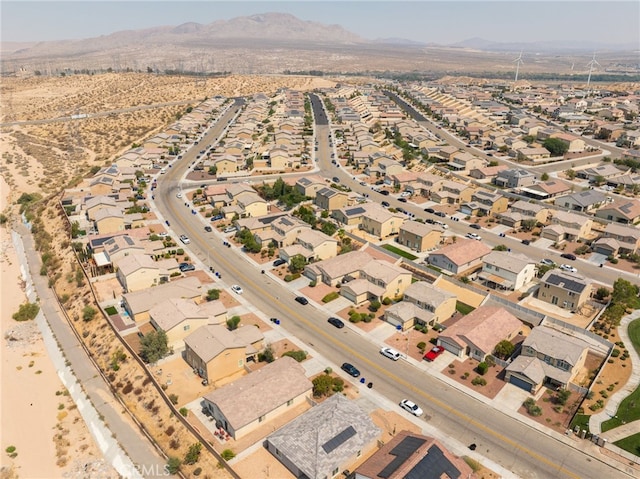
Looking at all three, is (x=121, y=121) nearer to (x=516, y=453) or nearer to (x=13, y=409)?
(x=13, y=409)

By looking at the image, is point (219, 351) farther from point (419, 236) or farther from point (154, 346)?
point (419, 236)

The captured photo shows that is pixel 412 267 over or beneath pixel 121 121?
beneath

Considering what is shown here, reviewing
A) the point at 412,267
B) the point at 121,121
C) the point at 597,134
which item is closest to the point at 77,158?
the point at 121,121

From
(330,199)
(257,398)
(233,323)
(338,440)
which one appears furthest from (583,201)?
(257,398)

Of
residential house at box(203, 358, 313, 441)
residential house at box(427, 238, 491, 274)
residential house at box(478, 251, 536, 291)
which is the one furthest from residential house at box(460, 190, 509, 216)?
residential house at box(203, 358, 313, 441)

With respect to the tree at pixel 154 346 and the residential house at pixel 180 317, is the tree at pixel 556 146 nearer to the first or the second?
the residential house at pixel 180 317

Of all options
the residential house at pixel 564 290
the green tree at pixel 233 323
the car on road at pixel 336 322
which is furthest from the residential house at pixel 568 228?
the green tree at pixel 233 323
